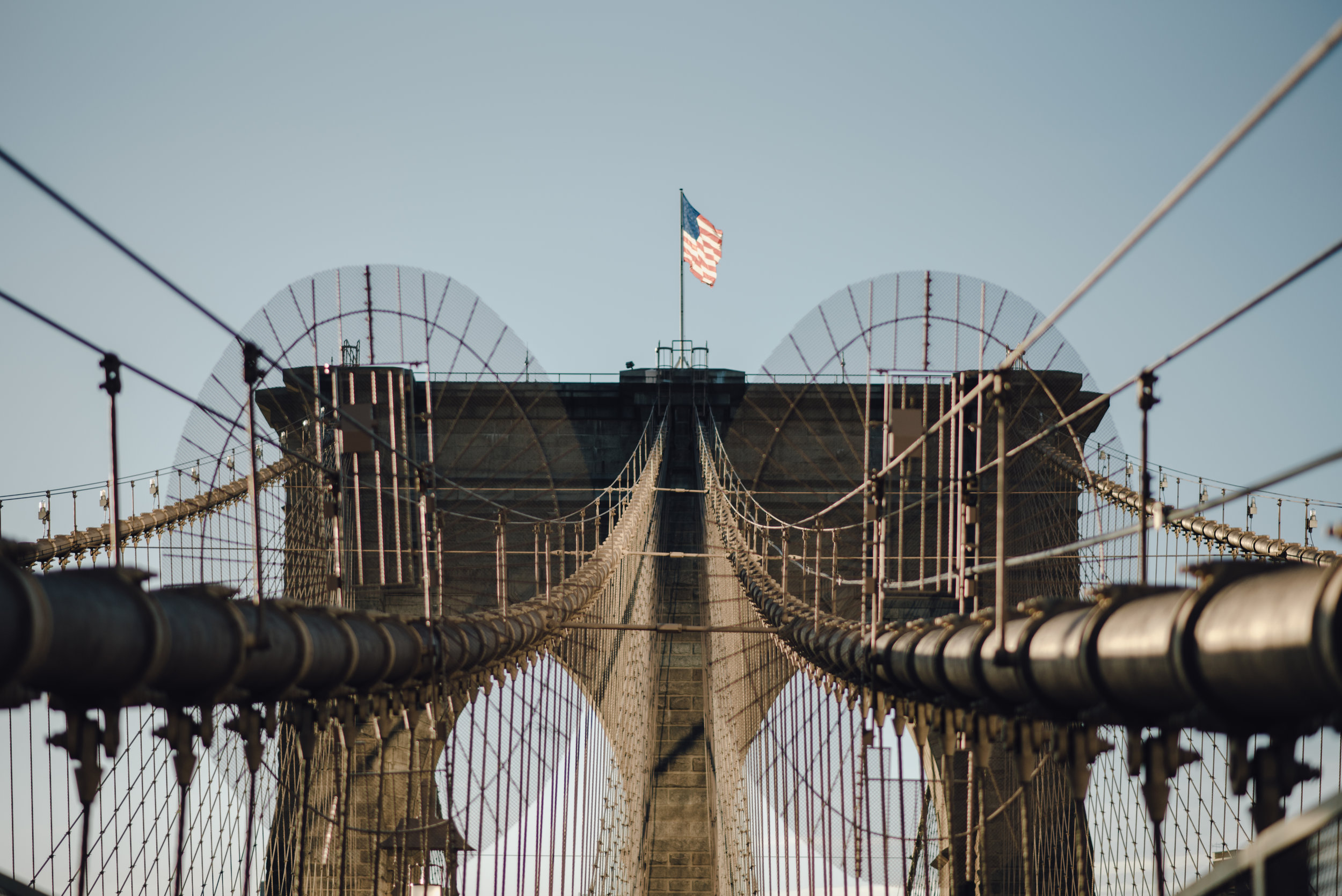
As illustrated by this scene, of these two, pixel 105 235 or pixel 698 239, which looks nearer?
pixel 105 235

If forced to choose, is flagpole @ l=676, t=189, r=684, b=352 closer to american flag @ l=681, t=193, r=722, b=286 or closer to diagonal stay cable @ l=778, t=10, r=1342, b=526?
american flag @ l=681, t=193, r=722, b=286

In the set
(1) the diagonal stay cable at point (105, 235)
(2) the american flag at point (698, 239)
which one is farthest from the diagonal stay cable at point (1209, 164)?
(2) the american flag at point (698, 239)

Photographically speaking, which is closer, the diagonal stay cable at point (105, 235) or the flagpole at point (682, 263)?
the diagonal stay cable at point (105, 235)

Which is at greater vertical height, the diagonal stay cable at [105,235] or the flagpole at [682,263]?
the flagpole at [682,263]

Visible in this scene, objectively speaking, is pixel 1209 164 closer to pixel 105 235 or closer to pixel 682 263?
pixel 105 235

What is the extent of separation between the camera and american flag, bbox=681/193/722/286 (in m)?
23.8

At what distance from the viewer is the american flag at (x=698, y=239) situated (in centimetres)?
2384

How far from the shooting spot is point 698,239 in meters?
24.2

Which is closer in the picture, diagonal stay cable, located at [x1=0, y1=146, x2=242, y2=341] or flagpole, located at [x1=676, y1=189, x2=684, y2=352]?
diagonal stay cable, located at [x1=0, y1=146, x2=242, y2=341]

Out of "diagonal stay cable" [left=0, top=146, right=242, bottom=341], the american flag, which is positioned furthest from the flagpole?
"diagonal stay cable" [left=0, top=146, right=242, bottom=341]

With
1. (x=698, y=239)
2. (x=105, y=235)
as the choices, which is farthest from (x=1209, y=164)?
(x=698, y=239)

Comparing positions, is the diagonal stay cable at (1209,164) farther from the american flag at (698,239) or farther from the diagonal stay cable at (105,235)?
the american flag at (698,239)

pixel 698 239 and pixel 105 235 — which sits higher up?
pixel 698 239

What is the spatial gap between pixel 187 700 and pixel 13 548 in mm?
1010
